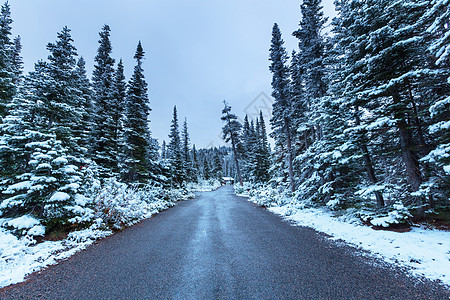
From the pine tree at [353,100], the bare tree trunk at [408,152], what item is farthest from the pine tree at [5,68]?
the bare tree trunk at [408,152]

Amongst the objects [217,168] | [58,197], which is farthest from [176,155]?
[217,168]

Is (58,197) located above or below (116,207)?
above

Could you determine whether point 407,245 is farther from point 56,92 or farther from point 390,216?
point 56,92

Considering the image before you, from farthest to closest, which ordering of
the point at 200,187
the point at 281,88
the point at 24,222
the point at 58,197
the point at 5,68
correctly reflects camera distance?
the point at 200,187 → the point at 281,88 → the point at 5,68 → the point at 58,197 → the point at 24,222

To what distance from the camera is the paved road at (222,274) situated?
→ 2.77m

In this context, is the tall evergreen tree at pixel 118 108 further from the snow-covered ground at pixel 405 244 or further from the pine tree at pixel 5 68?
the snow-covered ground at pixel 405 244

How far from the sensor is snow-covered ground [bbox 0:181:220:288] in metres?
3.63

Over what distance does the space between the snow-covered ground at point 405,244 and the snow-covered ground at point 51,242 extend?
24.7 feet

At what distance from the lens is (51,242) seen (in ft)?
16.4

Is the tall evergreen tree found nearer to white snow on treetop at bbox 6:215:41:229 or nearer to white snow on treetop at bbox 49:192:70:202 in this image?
white snow on treetop at bbox 49:192:70:202

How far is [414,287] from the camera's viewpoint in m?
2.79

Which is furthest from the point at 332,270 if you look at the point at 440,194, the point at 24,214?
the point at 24,214

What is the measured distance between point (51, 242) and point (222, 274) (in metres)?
5.22

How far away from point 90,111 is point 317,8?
17537mm
